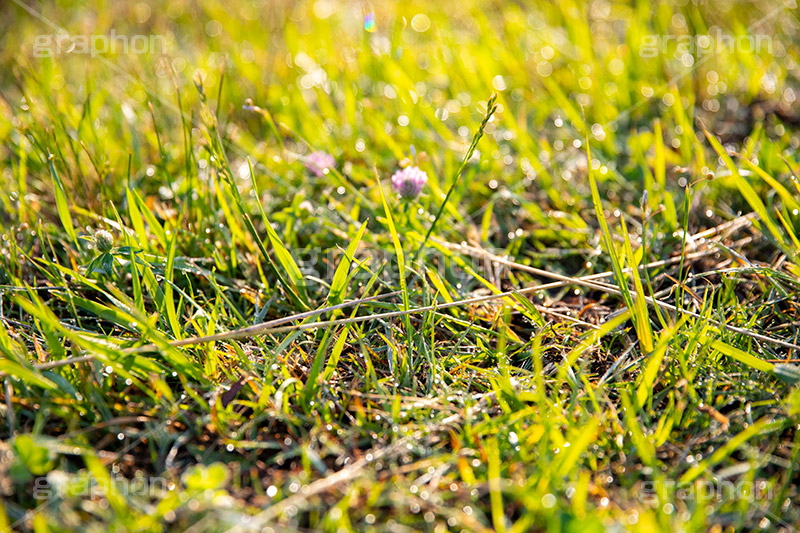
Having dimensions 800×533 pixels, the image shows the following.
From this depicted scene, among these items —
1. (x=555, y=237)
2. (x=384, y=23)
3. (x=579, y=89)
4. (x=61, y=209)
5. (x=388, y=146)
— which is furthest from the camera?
(x=384, y=23)

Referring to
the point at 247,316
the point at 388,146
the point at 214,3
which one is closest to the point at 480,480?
the point at 247,316

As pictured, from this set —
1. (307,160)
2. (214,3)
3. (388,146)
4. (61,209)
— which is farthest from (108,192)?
(214,3)

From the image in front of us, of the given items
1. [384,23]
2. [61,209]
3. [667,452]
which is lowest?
[667,452]

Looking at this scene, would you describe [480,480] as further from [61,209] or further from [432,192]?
[61,209]

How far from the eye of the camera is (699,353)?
4.01ft

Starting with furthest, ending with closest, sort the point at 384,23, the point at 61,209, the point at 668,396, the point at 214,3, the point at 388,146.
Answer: the point at 214,3 < the point at 384,23 < the point at 388,146 < the point at 61,209 < the point at 668,396

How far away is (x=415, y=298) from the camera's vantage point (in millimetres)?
1499

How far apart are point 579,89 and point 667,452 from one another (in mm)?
1616

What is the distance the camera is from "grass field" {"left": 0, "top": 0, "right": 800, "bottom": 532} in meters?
1.02

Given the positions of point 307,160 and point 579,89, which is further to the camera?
point 579,89

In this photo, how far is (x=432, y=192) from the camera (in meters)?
1.76

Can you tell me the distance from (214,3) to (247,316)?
2.55 metres

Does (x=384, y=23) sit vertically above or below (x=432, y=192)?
above

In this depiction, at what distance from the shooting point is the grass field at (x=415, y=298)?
1020 millimetres
